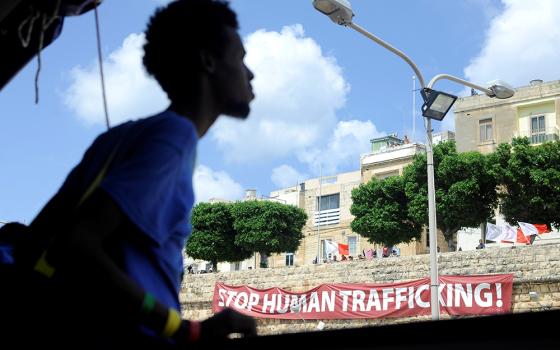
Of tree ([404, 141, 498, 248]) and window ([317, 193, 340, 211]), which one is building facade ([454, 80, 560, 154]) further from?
window ([317, 193, 340, 211])

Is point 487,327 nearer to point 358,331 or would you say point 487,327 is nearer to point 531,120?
point 358,331

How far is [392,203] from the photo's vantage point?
125ft

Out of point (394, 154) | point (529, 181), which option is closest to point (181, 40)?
point (529, 181)

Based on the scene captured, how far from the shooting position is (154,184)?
4.14ft

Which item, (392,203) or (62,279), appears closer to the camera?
(62,279)

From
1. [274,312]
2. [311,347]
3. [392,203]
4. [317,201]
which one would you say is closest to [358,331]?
[311,347]

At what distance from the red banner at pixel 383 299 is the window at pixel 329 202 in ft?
85.2

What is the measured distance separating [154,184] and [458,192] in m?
33.7

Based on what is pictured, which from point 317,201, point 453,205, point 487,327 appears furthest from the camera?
point 317,201

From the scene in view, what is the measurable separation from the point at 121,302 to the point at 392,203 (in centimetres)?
3746

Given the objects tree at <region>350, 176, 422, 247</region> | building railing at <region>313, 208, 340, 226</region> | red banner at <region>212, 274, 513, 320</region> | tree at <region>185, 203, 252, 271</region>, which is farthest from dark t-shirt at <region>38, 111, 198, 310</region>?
building railing at <region>313, 208, 340, 226</region>

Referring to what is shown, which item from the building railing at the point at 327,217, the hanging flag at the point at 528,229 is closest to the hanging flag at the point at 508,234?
the hanging flag at the point at 528,229

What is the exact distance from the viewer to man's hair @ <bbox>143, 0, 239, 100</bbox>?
62.0 inches

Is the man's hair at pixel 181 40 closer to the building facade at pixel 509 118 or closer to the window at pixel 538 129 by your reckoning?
the building facade at pixel 509 118
